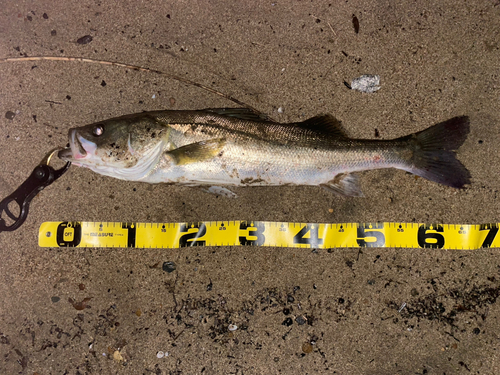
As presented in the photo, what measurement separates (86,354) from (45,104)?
2770 mm

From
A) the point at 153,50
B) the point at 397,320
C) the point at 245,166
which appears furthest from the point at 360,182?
the point at 153,50

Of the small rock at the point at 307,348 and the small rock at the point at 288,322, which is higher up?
the small rock at the point at 288,322

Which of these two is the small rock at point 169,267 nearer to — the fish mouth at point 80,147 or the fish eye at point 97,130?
the fish mouth at point 80,147

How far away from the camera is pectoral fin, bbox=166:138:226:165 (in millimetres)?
2621

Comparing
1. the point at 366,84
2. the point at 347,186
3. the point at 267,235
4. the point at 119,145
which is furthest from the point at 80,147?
the point at 366,84

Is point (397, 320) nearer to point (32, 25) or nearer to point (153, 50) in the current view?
point (153, 50)

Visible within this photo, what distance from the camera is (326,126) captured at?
2.86 meters

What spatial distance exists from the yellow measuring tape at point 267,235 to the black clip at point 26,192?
272 millimetres

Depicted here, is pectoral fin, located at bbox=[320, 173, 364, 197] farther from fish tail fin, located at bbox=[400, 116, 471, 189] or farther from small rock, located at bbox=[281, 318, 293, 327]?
small rock, located at bbox=[281, 318, 293, 327]

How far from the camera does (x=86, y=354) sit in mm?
2992

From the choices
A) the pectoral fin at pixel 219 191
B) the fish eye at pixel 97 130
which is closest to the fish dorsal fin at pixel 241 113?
the pectoral fin at pixel 219 191

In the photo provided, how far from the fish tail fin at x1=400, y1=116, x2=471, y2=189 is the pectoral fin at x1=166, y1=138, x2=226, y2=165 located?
186cm

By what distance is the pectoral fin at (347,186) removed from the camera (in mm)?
2873

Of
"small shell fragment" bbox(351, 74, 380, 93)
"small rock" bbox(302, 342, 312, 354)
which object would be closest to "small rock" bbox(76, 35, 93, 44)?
"small shell fragment" bbox(351, 74, 380, 93)
